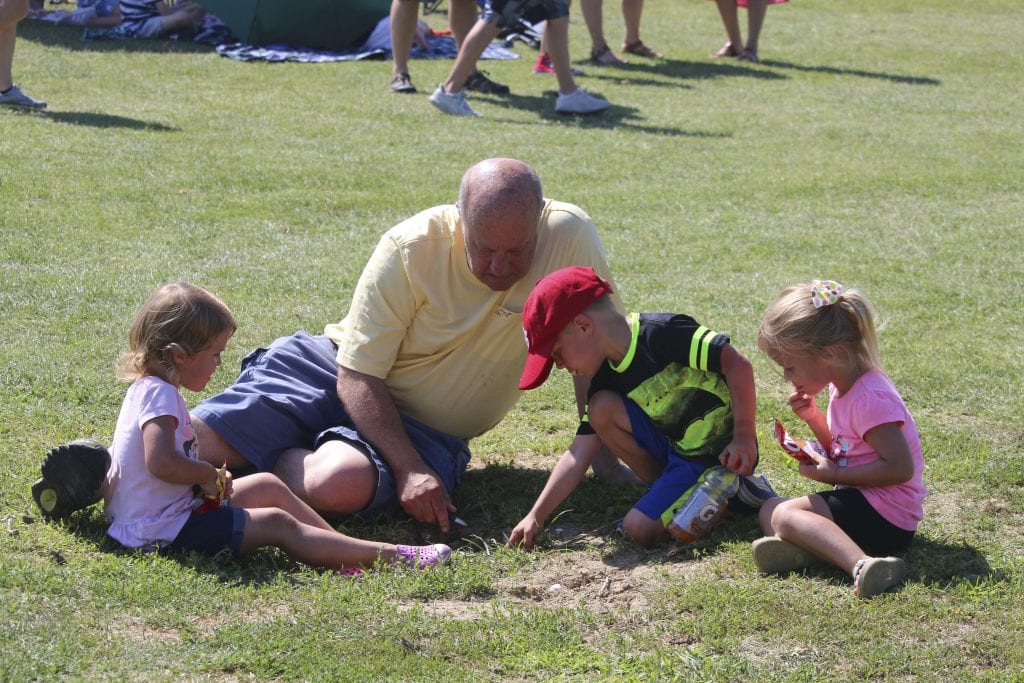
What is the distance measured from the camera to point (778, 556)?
372 centimetres

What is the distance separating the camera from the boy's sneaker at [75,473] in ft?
12.5

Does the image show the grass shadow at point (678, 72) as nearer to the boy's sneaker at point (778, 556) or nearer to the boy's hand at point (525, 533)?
the boy's hand at point (525, 533)

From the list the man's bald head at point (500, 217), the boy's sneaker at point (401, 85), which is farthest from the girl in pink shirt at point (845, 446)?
the boy's sneaker at point (401, 85)

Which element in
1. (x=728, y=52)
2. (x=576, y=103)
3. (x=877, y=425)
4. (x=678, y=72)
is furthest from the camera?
(x=728, y=52)

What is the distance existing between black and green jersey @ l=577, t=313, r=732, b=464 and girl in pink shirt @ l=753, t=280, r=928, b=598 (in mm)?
230

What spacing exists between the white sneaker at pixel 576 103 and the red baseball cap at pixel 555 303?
23.5 feet

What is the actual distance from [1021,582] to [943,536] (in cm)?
40

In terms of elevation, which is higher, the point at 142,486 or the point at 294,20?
the point at 294,20

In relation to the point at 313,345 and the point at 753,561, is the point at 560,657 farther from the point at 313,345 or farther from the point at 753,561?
the point at 313,345

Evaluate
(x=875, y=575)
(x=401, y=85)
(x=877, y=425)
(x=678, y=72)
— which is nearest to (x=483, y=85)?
(x=401, y=85)

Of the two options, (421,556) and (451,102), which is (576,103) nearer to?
(451,102)

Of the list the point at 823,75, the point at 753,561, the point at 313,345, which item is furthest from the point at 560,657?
the point at 823,75

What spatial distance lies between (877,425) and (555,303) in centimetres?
103

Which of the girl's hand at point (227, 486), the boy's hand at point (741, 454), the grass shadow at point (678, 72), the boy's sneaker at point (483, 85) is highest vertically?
the grass shadow at point (678, 72)
